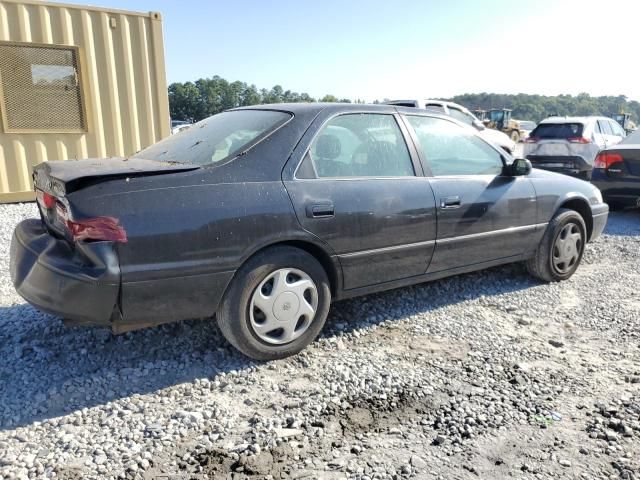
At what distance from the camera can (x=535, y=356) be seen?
11.0 feet

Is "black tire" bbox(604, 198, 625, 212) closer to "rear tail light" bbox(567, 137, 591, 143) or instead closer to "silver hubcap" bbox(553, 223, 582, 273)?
"rear tail light" bbox(567, 137, 591, 143)

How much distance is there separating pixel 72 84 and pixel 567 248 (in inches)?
280

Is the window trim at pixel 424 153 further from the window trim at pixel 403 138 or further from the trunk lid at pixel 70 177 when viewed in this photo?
the trunk lid at pixel 70 177

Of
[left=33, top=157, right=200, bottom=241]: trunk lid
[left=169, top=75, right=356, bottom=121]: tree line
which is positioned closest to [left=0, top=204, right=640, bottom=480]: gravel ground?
[left=33, top=157, right=200, bottom=241]: trunk lid

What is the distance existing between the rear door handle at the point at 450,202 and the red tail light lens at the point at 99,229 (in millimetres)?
2244

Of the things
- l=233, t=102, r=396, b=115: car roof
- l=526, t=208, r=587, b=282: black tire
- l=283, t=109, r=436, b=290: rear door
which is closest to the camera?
l=283, t=109, r=436, b=290: rear door

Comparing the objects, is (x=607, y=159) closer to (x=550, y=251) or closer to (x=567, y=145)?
(x=567, y=145)

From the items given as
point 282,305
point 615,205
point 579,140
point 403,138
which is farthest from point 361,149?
point 579,140

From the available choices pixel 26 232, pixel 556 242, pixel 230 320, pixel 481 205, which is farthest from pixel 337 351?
→ pixel 556 242

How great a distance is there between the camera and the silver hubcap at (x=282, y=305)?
3078 mm

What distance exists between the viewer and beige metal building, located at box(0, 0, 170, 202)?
7.23 m

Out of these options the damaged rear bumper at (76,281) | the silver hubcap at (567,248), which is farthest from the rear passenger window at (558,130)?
the damaged rear bumper at (76,281)

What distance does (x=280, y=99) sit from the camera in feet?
162

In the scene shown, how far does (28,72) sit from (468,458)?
7.73 meters
